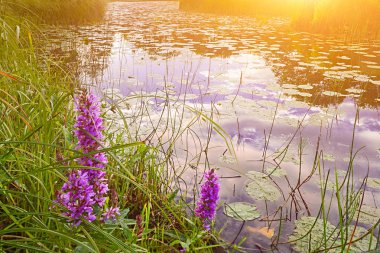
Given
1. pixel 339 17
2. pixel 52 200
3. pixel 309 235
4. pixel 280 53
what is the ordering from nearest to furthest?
pixel 52 200 → pixel 309 235 → pixel 280 53 → pixel 339 17

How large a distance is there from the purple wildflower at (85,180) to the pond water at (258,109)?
0.41 meters

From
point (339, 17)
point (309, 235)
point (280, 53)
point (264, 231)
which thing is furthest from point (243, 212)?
point (339, 17)

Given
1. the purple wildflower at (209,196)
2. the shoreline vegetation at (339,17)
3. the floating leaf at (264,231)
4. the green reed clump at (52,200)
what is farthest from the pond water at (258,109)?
the shoreline vegetation at (339,17)

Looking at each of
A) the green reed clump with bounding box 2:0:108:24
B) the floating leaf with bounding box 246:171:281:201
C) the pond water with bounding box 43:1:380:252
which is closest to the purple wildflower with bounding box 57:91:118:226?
the pond water with bounding box 43:1:380:252

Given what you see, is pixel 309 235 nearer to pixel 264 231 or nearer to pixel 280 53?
pixel 264 231

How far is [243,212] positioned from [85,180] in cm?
149

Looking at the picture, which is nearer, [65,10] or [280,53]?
[280,53]

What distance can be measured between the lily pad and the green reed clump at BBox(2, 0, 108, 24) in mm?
7742

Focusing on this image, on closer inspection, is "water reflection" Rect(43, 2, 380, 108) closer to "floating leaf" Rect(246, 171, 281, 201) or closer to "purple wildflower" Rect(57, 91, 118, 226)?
"floating leaf" Rect(246, 171, 281, 201)

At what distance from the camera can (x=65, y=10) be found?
10812 mm

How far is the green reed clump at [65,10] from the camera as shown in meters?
9.35

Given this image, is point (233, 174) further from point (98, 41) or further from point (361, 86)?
point (98, 41)

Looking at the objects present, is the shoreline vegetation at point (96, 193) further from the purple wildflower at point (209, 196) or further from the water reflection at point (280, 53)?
the water reflection at point (280, 53)

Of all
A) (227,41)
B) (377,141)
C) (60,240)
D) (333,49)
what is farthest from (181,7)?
(60,240)
